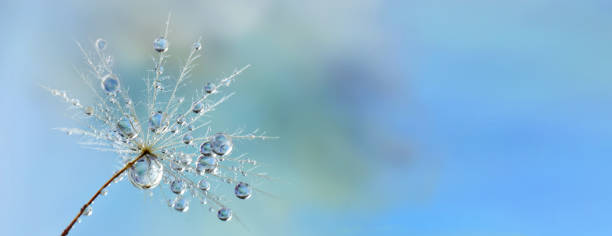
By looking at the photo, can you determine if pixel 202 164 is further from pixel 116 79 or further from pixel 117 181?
pixel 116 79

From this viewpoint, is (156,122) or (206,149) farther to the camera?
(206,149)

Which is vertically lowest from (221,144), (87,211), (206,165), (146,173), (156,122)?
(87,211)

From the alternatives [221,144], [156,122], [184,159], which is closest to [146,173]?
[184,159]

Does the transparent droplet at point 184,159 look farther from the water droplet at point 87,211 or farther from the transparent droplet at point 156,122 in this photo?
the water droplet at point 87,211

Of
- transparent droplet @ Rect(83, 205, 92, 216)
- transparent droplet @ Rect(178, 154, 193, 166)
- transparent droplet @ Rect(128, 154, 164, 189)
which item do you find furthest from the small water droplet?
transparent droplet @ Rect(178, 154, 193, 166)

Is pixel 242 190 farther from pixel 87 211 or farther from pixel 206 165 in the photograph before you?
pixel 87 211

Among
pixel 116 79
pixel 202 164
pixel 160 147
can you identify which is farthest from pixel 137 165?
pixel 116 79
